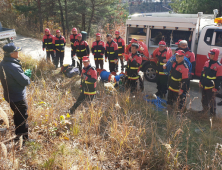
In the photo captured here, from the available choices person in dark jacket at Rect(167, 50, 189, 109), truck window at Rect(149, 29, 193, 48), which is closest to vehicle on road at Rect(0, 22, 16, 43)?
truck window at Rect(149, 29, 193, 48)

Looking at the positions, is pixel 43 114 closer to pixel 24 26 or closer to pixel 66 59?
pixel 66 59

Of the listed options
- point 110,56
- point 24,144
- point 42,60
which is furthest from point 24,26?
point 24,144

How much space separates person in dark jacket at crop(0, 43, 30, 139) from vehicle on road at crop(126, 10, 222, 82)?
4.74 meters

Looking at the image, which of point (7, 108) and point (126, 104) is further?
point (126, 104)

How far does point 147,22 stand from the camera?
24.0 ft

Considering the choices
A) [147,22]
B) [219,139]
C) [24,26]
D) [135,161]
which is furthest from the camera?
[24,26]

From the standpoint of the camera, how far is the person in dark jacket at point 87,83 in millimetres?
4297

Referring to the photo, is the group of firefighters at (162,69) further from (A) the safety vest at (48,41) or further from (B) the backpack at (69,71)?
(B) the backpack at (69,71)

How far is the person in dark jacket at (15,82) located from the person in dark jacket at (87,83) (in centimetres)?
123

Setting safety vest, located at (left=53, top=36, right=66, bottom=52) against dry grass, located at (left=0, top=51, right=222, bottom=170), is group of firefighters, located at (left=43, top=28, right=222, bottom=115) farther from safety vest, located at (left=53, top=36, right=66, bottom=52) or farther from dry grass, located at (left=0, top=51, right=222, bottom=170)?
dry grass, located at (left=0, top=51, right=222, bottom=170)

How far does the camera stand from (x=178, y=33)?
23.7 feet

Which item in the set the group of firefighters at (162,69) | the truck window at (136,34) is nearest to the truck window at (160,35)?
the truck window at (136,34)

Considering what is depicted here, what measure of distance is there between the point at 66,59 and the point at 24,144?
756 cm

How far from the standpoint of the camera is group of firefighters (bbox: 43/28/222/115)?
4.43 m
